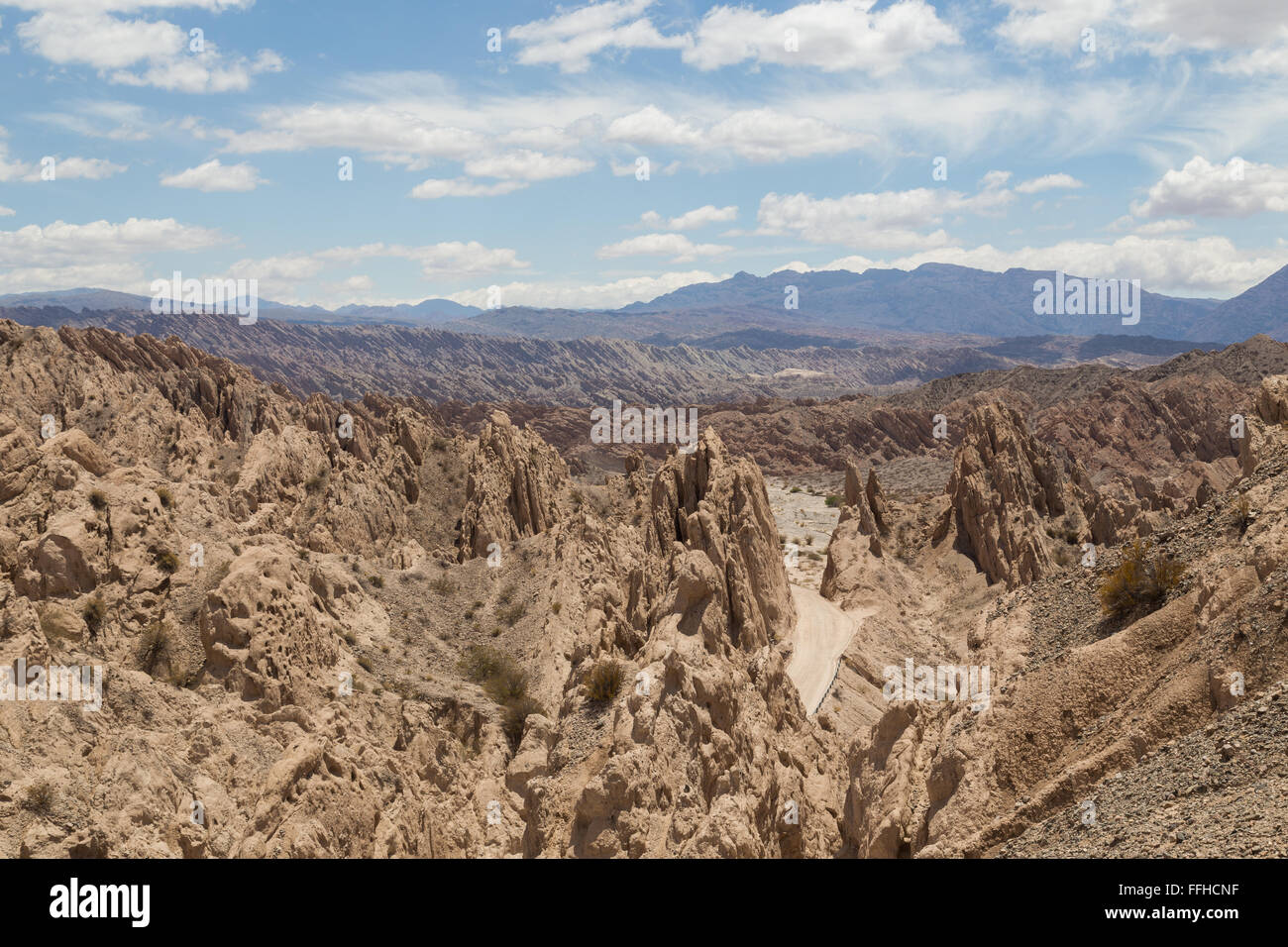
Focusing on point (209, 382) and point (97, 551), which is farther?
A: point (209, 382)

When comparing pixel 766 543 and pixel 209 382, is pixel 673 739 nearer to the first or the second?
pixel 766 543

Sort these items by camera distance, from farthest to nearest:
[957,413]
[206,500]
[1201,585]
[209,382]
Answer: [957,413] → [209,382] → [206,500] → [1201,585]

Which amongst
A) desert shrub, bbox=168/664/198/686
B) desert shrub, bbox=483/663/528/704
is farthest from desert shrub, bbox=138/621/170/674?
desert shrub, bbox=483/663/528/704

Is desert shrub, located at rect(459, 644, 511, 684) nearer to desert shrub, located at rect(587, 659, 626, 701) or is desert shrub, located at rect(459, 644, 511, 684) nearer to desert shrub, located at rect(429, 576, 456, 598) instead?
desert shrub, located at rect(429, 576, 456, 598)

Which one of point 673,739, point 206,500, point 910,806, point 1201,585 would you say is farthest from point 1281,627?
point 206,500

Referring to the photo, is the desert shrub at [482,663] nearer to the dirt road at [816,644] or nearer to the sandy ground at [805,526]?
the dirt road at [816,644]

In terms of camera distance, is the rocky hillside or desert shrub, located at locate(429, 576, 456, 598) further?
desert shrub, located at locate(429, 576, 456, 598)
